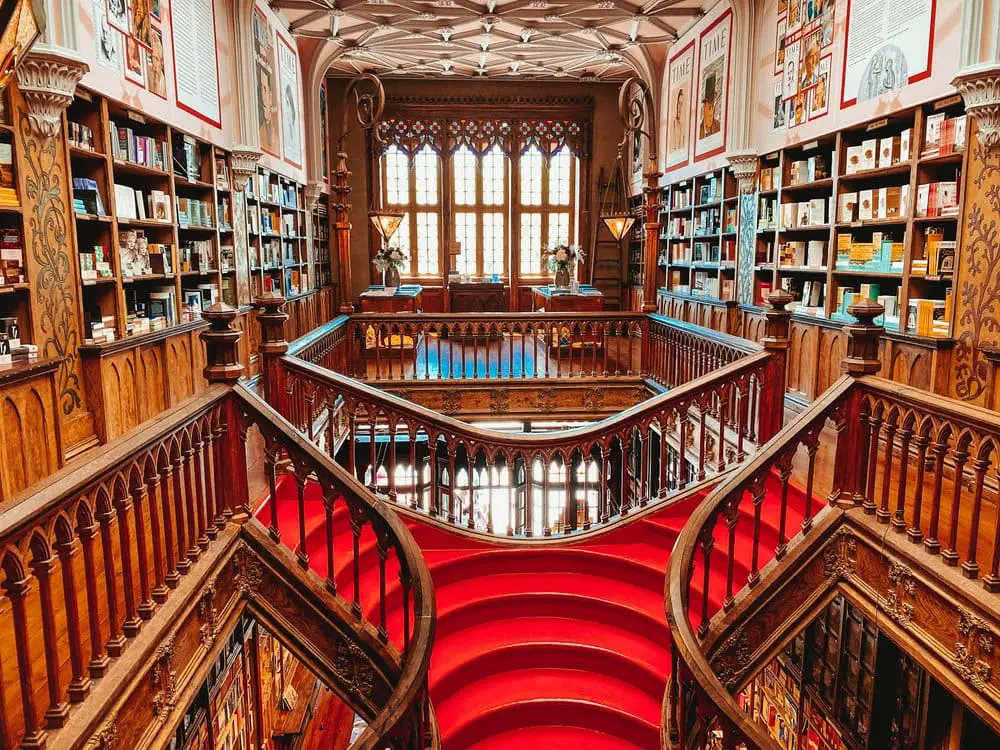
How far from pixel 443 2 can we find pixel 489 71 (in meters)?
4.55

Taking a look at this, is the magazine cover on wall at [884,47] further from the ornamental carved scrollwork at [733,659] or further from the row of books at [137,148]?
the row of books at [137,148]

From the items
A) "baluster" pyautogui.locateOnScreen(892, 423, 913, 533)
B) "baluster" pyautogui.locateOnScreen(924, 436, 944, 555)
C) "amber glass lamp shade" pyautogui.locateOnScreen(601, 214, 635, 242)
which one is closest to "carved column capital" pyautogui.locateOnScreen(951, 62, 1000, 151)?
"baluster" pyautogui.locateOnScreen(892, 423, 913, 533)

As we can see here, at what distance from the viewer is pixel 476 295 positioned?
13.0m

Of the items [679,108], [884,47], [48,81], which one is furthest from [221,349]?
[679,108]

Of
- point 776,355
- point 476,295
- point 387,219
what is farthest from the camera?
point 476,295

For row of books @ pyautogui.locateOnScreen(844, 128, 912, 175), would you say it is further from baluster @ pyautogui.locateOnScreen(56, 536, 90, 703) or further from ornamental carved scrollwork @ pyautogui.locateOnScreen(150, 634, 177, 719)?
baluster @ pyautogui.locateOnScreen(56, 536, 90, 703)

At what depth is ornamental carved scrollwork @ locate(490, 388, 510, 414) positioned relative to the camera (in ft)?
27.1

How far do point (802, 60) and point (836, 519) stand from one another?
582 cm

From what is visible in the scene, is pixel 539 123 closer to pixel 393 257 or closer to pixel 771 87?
pixel 393 257

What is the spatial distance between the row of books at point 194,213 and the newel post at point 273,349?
2704 mm

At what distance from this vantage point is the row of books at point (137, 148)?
5781 mm

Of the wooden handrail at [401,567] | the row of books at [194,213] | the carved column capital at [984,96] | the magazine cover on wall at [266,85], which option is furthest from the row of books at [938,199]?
the magazine cover on wall at [266,85]

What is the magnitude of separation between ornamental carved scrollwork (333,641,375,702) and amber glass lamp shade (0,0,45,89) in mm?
2824

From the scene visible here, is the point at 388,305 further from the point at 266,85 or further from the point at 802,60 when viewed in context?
the point at 802,60
